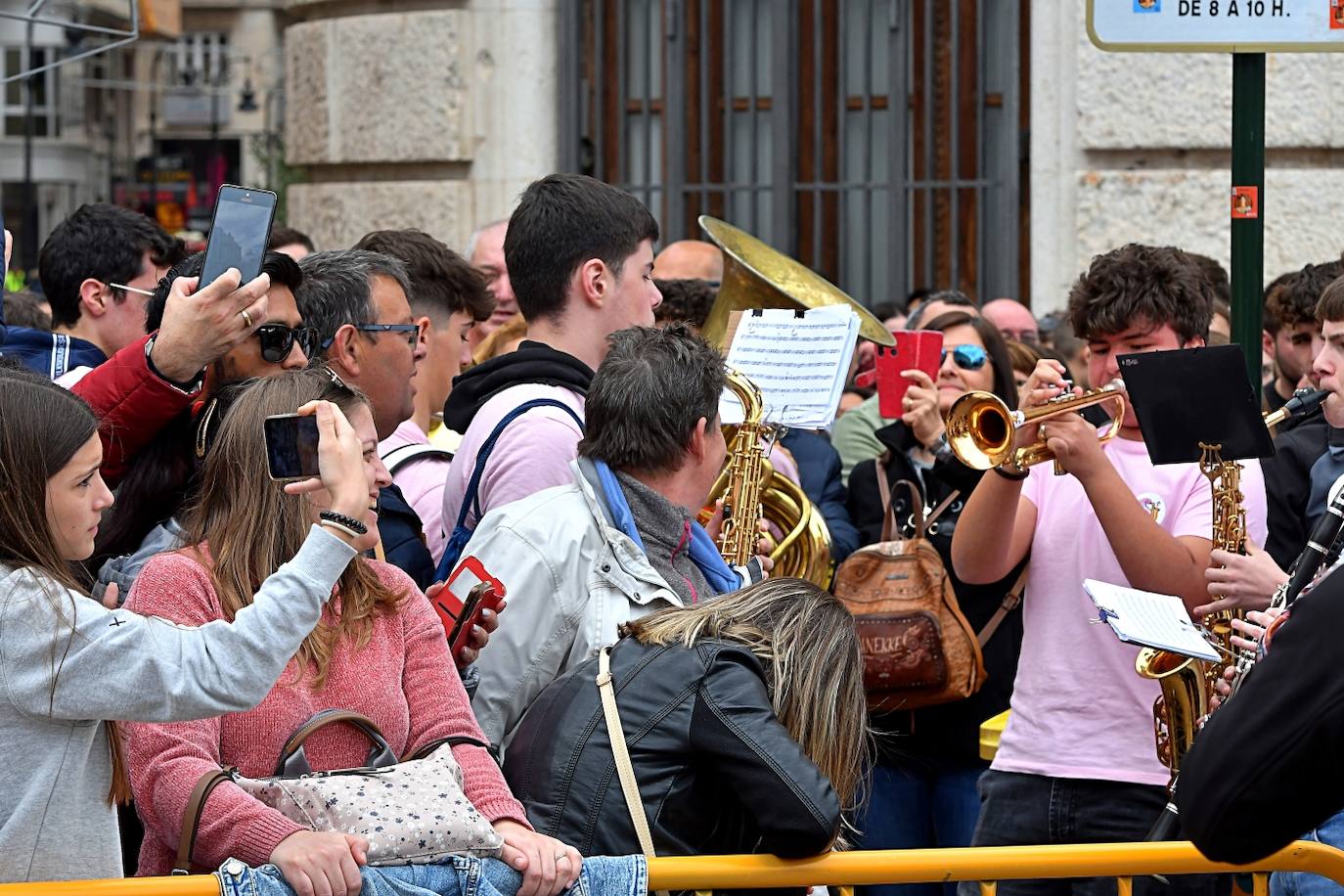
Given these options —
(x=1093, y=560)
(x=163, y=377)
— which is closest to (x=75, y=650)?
(x=163, y=377)

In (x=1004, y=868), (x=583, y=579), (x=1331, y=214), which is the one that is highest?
(x=1331, y=214)

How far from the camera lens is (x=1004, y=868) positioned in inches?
119

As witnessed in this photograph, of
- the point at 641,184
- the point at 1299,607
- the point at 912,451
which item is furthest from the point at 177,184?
the point at 1299,607

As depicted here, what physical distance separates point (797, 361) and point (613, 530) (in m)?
1.12

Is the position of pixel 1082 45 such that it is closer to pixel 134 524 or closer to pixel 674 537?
pixel 674 537

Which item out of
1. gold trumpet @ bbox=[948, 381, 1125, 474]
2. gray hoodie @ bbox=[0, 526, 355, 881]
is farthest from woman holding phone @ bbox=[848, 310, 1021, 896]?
gray hoodie @ bbox=[0, 526, 355, 881]

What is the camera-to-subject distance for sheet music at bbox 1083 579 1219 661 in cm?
347

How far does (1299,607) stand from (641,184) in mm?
5967

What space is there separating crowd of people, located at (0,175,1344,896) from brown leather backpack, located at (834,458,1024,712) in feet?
0.33

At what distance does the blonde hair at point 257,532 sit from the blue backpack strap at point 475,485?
64cm

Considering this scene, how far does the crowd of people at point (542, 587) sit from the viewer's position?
271 cm

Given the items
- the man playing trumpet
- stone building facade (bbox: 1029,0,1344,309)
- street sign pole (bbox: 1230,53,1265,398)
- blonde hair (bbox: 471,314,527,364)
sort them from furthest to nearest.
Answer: stone building facade (bbox: 1029,0,1344,309) → blonde hair (bbox: 471,314,527,364) → street sign pole (bbox: 1230,53,1265,398) → the man playing trumpet

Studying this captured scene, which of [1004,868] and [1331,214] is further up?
[1331,214]

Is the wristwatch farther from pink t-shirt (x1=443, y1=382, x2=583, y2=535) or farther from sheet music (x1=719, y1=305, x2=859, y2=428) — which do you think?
sheet music (x1=719, y1=305, x2=859, y2=428)
